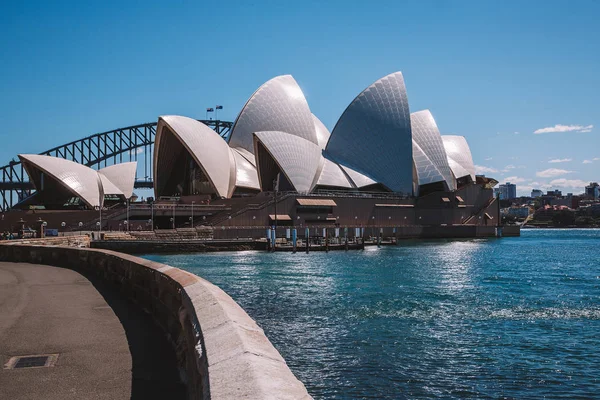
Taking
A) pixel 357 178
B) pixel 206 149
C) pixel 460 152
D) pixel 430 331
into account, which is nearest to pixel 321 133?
pixel 357 178

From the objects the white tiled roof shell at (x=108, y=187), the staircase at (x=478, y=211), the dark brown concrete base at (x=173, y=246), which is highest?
the white tiled roof shell at (x=108, y=187)

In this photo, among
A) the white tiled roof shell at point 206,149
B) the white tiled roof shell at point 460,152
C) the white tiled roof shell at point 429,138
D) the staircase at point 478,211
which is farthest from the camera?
the white tiled roof shell at point 460,152

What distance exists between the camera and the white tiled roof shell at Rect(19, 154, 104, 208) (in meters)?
77.7

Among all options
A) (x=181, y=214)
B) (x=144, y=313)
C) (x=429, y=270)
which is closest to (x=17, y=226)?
(x=181, y=214)

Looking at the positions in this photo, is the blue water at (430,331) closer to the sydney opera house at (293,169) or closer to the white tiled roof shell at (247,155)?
the sydney opera house at (293,169)

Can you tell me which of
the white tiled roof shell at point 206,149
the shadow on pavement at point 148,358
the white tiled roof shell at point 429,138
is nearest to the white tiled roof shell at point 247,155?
the white tiled roof shell at point 206,149

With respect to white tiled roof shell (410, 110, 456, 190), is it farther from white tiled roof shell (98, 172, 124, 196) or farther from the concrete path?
the concrete path

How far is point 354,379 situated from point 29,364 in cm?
704

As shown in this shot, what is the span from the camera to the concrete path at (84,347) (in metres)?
6.48

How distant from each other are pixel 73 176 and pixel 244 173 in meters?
22.5

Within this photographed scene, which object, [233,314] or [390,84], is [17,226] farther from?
[233,314]

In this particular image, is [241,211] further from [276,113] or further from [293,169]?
[276,113]

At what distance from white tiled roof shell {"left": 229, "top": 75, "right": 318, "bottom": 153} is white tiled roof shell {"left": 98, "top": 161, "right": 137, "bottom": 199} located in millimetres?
18665

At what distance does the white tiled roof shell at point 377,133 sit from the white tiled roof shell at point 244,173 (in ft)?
38.1
